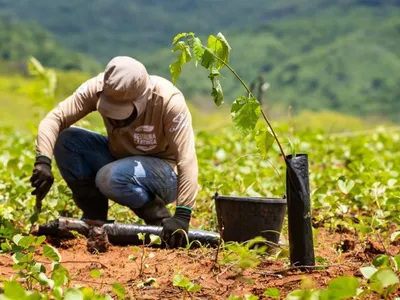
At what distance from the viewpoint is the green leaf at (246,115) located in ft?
8.85

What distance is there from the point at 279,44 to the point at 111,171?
122971 millimetres

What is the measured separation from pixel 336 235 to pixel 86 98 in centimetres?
152

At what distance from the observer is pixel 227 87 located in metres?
95.6

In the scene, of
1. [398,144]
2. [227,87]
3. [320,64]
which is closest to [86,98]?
[398,144]

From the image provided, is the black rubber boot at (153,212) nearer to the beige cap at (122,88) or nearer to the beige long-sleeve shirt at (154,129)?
the beige long-sleeve shirt at (154,129)

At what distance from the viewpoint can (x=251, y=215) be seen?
3531 millimetres

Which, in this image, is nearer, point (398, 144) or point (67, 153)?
point (67, 153)

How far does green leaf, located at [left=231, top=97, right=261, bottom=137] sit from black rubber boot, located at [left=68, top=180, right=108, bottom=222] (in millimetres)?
1562

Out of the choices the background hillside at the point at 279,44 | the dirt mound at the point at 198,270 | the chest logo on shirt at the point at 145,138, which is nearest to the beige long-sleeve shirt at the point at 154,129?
the chest logo on shirt at the point at 145,138

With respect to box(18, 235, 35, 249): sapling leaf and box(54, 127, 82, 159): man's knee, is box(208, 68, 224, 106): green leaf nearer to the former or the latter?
box(18, 235, 35, 249): sapling leaf

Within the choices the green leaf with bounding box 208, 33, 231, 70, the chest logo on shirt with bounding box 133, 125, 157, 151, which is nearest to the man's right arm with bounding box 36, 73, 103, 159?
the chest logo on shirt with bounding box 133, 125, 157, 151

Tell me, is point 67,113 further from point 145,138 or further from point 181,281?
point 181,281

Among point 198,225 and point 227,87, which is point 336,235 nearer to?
point 198,225

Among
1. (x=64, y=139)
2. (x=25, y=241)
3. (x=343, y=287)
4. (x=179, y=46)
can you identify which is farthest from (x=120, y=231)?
(x=343, y=287)
